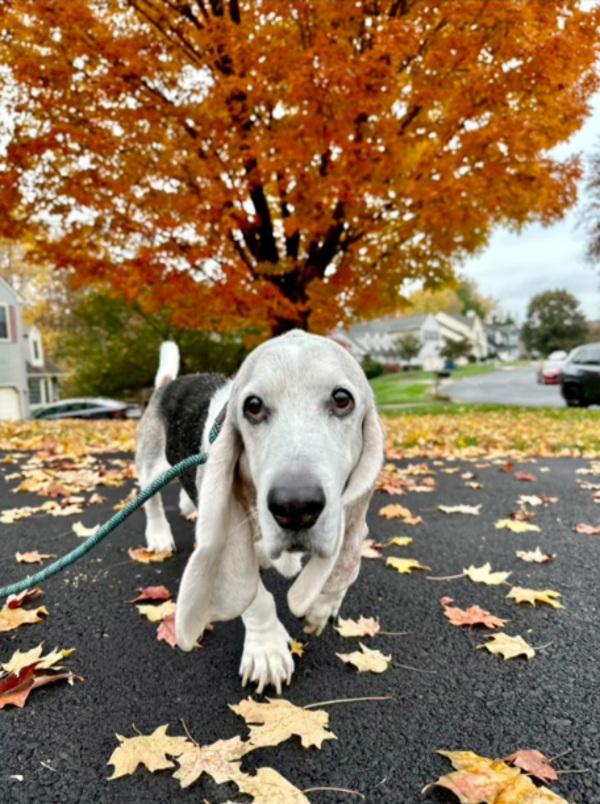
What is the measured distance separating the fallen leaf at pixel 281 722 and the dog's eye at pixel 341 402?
42.0 inches

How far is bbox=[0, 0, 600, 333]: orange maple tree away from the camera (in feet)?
25.2

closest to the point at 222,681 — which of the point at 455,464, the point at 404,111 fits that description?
the point at 455,464

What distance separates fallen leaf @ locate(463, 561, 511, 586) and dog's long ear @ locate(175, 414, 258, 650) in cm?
166

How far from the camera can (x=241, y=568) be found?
2.05 metres

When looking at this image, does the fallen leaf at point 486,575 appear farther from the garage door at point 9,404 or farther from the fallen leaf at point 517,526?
the garage door at point 9,404

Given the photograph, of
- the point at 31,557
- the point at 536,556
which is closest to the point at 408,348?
the point at 536,556

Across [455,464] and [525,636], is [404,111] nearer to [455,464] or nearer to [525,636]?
[455,464]

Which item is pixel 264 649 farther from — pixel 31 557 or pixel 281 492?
pixel 31 557

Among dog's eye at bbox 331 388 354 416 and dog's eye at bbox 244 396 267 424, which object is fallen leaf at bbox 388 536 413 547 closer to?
dog's eye at bbox 331 388 354 416

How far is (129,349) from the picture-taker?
28.7 meters

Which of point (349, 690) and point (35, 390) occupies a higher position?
point (35, 390)

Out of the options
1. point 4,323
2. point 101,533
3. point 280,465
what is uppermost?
point 4,323

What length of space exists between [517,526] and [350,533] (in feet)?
8.23

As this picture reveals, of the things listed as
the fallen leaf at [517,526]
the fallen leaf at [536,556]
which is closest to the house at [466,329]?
the fallen leaf at [517,526]
